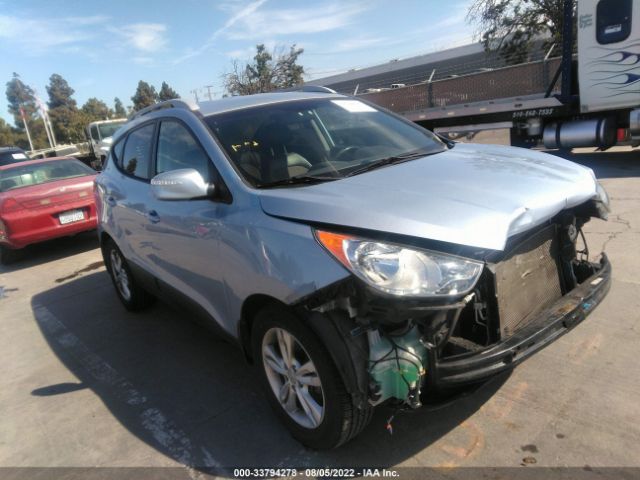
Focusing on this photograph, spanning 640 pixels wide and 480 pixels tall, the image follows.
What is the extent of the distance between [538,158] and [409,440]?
1.92m

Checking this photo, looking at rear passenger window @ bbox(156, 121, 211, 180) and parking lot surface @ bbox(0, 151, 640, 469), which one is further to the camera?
rear passenger window @ bbox(156, 121, 211, 180)

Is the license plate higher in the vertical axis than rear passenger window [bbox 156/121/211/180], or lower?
lower

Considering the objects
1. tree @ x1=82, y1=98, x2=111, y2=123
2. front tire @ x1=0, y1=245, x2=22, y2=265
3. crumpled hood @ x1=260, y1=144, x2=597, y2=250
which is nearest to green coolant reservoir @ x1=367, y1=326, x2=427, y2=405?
crumpled hood @ x1=260, y1=144, x2=597, y2=250

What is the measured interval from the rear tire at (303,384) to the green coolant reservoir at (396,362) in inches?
7.4

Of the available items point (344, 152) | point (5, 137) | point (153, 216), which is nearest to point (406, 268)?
point (344, 152)

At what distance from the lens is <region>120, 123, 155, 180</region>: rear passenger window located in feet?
13.5

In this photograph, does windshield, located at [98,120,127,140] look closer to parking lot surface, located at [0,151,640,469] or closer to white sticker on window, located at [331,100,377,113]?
parking lot surface, located at [0,151,640,469]

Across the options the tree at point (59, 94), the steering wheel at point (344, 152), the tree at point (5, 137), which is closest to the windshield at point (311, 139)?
the steering wheel at point (344, 152)

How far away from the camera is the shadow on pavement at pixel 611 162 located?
8719 mm

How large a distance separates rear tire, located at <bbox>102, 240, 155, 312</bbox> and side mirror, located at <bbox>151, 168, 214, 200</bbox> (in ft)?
6.78

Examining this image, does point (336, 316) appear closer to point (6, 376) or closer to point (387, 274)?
point (387, 274)

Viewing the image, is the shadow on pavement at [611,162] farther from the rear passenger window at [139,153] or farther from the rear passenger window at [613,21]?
the rear passenger window at [139,153]

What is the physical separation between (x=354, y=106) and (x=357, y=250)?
7.00ft

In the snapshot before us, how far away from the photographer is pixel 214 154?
121 inches
